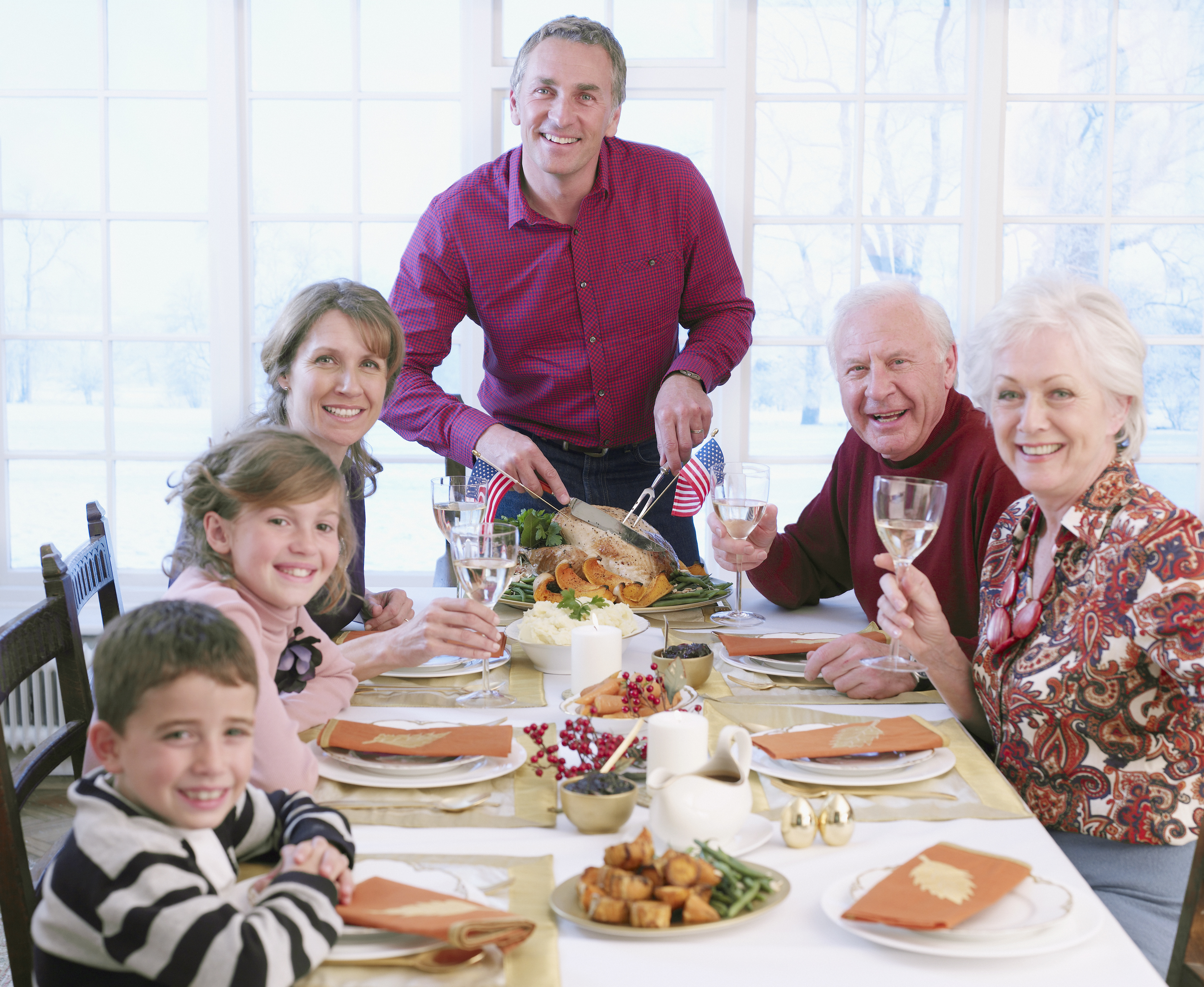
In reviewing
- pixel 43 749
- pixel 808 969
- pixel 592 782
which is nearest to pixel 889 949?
pixel 808 969

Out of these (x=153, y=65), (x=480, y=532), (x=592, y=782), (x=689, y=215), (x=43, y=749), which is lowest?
(x=43, y=749)

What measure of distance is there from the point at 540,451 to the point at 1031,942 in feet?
5.33

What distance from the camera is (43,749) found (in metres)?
1.56

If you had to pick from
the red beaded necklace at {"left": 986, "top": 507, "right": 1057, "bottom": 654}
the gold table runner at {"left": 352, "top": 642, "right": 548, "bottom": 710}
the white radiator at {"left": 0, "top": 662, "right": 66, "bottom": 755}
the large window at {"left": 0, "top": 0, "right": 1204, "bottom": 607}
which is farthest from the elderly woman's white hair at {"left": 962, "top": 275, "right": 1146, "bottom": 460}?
the white radiator at {"left": 0, "top": 662, "right": 66, "bottom": 755}

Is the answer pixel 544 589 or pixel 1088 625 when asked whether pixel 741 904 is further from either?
pixel 544 589

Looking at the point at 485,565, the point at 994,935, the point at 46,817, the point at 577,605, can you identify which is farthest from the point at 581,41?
the point at 46,817

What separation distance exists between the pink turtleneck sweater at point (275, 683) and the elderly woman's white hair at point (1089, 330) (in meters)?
1.04

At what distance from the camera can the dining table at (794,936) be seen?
0.88 meters

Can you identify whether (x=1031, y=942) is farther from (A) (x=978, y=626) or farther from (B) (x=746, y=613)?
(B) (x=746, y=613)

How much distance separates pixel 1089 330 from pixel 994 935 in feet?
2.88

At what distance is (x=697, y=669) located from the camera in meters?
1.62

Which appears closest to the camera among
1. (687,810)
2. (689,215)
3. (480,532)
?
(687,810)

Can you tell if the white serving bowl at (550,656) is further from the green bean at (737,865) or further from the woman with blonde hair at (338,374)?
the green bean at (737,865)

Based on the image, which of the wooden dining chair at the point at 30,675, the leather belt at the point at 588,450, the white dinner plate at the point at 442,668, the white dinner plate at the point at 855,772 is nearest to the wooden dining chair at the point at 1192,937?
the white dinner plate at the point at 855,772
